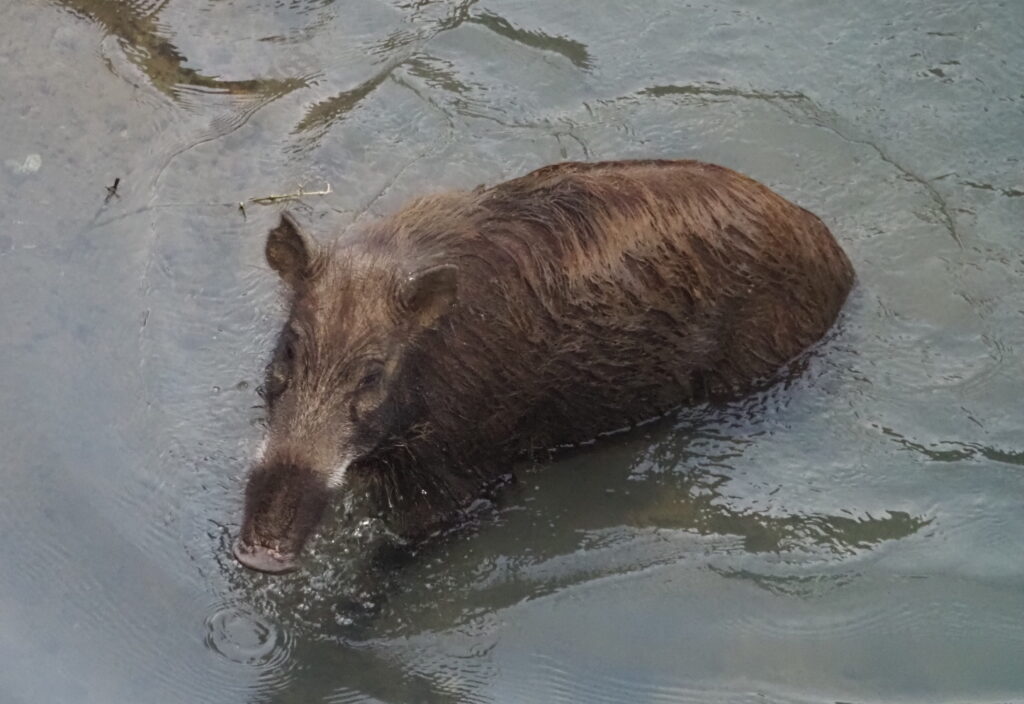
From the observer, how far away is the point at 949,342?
19.9 ft

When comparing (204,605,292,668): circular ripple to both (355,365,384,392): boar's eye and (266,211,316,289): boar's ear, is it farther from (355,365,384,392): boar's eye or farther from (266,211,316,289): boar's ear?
(266,211,316,289): boar's ear

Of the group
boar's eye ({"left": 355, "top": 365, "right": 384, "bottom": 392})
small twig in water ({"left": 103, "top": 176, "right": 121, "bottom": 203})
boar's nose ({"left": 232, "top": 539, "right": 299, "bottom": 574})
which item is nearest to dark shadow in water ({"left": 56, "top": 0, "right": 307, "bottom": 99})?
small twig in water ({"left": 103, "top": 176, "right": 121, "bottom": 203})

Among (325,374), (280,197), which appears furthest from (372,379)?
(280,197)

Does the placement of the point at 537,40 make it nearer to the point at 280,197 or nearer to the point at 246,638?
the point at 280,197

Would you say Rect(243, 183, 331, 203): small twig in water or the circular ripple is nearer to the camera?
the circular ripple

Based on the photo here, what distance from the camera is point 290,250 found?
4.59 metres

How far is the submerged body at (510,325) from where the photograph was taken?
14.6ft

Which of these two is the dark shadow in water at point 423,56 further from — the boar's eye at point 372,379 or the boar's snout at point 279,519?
the boar's snout at point 279,519

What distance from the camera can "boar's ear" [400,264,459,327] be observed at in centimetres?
449

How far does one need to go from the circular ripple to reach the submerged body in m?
0.71

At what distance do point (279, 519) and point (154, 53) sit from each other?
154 inches

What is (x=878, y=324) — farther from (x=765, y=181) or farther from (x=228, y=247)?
(x=228, y=247)

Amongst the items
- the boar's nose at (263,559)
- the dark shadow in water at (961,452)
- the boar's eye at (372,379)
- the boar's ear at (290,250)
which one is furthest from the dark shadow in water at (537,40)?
the boar's nose at (263,559)

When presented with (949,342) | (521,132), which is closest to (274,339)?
(521,132)
